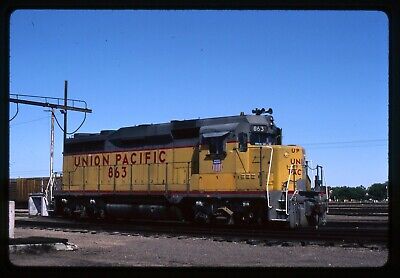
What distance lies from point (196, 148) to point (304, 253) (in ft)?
27.6

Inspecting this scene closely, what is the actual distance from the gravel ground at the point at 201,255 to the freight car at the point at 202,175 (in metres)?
3.73

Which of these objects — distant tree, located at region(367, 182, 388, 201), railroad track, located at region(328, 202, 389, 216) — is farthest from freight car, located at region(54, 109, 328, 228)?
distant tree, located at region(367, 182, 388, 201)

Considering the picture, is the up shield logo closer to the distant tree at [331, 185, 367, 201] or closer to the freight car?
the freight car

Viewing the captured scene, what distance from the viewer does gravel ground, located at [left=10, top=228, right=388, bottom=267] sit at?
385 inches

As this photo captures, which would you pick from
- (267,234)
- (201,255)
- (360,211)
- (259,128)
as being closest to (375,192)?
(360,211)

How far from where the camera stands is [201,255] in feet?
36.7

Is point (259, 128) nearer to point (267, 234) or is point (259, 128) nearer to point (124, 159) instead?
point (267, 234)

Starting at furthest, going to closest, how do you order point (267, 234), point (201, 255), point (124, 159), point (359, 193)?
point (359, 193), point (124, 159), point (267, 234), point (201, 255)

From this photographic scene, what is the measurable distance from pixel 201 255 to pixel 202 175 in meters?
7.65

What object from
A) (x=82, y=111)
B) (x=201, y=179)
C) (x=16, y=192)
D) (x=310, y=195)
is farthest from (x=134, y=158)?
(x=16, y=192)

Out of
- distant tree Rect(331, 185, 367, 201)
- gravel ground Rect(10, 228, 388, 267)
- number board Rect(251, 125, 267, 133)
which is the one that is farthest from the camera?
distant tree Rect(331, 185, 367, 201)

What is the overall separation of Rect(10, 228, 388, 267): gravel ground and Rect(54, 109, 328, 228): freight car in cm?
373

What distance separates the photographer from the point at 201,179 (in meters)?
18.8

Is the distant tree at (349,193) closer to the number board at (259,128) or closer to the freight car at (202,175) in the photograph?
the freight car at (202,175)
